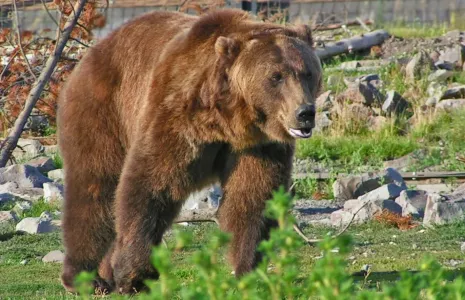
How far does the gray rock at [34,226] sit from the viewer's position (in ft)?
32.9

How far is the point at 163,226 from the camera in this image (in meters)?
6.80

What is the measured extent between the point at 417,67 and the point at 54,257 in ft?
30.9

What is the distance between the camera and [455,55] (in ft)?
59.8

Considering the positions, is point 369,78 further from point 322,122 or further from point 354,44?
point 354,44

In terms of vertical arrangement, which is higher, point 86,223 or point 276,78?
point 276,78

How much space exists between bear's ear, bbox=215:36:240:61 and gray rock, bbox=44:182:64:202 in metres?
5.04

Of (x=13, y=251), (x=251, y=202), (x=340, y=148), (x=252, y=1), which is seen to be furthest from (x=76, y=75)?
(x=252, y=1)

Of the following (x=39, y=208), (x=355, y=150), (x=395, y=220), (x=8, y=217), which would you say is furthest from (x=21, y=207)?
(x=355, y=150)

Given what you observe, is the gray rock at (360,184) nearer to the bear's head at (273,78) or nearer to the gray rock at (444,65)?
the bear's head at (273,78)

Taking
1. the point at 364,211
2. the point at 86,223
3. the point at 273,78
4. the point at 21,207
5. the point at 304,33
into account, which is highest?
the point at 304,33

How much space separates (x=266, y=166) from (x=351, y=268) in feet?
5.09

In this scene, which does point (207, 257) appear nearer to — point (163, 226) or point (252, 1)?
point (163, 226)

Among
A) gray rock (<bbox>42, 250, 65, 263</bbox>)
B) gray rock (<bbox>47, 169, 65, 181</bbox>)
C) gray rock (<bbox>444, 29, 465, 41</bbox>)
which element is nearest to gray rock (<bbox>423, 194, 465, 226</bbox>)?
gray rock (<bbox>42, 250, 65, 263</bbox>)

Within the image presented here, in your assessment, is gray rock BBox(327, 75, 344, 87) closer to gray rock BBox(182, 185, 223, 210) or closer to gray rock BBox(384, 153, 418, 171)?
gray rock BBox(384, 153, 418, 171)
